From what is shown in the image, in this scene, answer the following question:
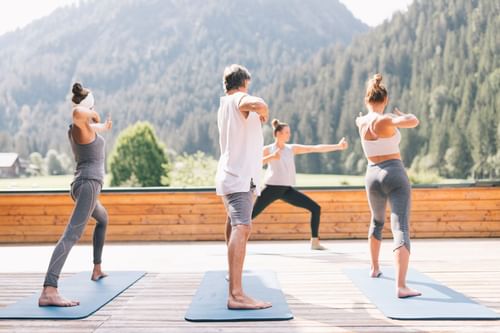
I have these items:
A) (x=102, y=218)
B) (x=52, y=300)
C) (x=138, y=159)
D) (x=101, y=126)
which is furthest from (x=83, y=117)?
(x=138, y=159)

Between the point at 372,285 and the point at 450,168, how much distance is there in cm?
855

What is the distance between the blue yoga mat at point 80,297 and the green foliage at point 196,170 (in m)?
7.43

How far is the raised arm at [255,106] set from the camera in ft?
8.29

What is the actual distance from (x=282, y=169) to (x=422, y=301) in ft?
7.28

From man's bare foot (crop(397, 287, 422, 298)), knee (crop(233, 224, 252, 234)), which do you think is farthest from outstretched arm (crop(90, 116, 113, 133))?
man's bare foot (crop(397, 287, 422, 298))

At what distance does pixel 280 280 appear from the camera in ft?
11.8

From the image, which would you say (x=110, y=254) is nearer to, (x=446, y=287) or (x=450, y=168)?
(x=446, y=287)

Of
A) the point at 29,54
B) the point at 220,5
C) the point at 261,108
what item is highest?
the point at 220,5

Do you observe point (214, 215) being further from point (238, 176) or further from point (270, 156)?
point (238, 176)

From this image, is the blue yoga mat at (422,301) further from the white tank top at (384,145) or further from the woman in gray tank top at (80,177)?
the woman in gray tank top at (80,177)

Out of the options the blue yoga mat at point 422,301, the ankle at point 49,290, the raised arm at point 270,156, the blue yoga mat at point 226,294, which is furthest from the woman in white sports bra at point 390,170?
the ankle at point 49,290

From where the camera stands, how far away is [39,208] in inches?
239

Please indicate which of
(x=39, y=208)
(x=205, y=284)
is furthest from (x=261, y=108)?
(x=39, y=208)

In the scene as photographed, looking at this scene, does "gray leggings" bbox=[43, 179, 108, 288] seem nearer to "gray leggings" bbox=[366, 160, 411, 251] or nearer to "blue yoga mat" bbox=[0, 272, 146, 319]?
"blue yoga mat" bbox=[0, 272, 146, 319]
